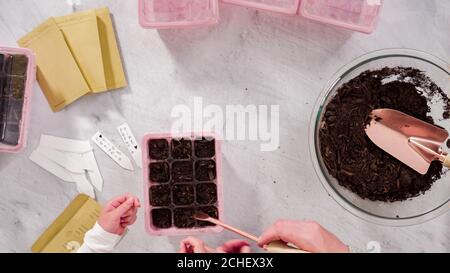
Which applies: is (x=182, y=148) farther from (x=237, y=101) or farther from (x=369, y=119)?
(x=369, y=119)

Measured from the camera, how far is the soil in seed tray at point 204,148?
1125 mm

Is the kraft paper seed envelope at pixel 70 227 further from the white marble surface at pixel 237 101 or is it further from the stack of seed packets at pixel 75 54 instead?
the stack of seed packets at pixel 75 54

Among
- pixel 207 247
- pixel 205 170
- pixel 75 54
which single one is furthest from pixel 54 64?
pixel 207 247

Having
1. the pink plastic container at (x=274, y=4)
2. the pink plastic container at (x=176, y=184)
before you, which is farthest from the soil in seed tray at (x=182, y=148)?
the pink plastic container at (x=274, y=4)

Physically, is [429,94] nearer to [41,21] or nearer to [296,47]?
[296,47]

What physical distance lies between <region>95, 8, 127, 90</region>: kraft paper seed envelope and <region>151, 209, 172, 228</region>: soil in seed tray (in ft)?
0.93

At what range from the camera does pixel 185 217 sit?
1128mm

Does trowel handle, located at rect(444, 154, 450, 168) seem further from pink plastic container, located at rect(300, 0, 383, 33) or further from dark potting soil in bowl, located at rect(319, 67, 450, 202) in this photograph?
pink plastic container, located at rect(300, 0, 383, 33)

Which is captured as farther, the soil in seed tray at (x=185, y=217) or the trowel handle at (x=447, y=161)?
the soil in seed tray at (x=185, y=217)

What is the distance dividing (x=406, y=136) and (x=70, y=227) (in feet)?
2.40

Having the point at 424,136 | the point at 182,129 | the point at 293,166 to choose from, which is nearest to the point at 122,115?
the point at 182,129

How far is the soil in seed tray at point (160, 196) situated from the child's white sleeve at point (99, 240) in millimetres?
105

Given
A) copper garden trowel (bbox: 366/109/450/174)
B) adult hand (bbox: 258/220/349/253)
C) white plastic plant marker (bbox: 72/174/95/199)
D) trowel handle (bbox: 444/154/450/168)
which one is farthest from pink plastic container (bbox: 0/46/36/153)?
trowel handle (bbox: 444/154/450/168)
